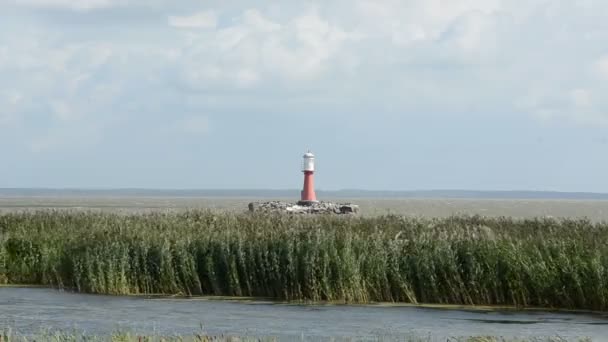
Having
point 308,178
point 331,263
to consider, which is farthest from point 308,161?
point 331,263

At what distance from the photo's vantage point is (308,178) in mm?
50812

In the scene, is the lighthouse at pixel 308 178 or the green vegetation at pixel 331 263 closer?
the green vegetation at pixel 331 263

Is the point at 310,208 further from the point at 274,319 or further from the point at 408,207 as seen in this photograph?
the point at 408,207

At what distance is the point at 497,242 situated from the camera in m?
20.2

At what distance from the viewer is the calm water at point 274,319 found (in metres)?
16.7

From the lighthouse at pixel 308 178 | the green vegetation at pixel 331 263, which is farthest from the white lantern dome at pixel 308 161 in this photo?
the green vegetation at pixel 331 263

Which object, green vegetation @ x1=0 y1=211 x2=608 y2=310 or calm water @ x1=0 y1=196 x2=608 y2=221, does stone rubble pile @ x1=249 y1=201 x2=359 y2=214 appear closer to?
calm water @ x1=0 y1=196 x2=608 y2=221

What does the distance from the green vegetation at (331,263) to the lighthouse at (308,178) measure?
84.2ft

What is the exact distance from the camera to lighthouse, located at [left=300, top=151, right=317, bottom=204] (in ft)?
163

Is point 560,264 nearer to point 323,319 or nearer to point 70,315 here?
point 323,319

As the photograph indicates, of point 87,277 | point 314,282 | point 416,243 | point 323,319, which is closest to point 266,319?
point 323,319

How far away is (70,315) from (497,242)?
272 inches

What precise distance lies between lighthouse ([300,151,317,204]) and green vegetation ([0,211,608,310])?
2567 cm

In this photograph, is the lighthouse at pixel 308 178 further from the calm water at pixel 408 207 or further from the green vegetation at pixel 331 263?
the green vegetation at pixel 331 263
